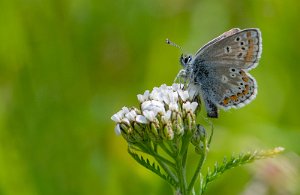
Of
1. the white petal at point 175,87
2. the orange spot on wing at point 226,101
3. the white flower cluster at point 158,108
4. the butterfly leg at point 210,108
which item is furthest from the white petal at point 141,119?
the orange spot on wing at point 226,101

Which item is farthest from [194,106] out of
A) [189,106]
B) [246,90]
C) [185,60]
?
[185,60]

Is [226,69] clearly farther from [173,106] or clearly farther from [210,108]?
[173,106]

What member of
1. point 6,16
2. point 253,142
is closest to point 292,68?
point 253,142

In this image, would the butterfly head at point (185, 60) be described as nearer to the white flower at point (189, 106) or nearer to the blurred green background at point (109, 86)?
the white flower at point (189, 106)

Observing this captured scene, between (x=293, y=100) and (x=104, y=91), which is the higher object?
(x=104, y=91)

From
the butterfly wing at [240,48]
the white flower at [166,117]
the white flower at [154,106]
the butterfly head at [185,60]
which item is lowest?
the white flower at [166,117]

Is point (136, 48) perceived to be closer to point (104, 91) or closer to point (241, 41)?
point (104, 91)
